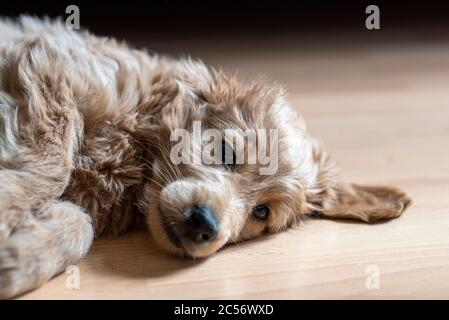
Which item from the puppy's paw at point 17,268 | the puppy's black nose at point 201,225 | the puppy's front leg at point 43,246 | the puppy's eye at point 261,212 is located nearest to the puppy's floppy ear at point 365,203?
the puppy's eye at point 261,212

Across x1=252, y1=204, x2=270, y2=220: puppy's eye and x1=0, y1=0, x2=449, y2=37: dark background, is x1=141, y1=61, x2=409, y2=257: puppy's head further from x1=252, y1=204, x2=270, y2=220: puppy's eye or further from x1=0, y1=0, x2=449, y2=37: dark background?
x1=0, y1=0, x2=449, y2=37: dark background

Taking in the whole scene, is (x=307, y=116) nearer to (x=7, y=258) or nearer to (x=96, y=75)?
(x=96, y=75)

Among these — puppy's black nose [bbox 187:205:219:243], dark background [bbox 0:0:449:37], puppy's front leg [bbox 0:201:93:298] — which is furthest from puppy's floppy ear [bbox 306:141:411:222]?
dark background [bbox 0:0:449:37]

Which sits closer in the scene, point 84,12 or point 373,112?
point 373,112

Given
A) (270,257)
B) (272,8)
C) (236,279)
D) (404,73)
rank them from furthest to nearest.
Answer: (272,8) < (404,73) < (270,257) < (236,279)

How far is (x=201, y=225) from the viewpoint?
2.07m

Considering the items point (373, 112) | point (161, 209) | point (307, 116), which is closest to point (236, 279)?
point (161, 209)

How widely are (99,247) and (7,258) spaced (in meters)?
0.44

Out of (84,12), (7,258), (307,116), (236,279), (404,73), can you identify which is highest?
(84,12)

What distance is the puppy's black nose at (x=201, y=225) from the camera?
207 centimetres

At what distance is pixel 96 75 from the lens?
2.29 m

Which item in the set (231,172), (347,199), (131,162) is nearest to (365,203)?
(347,199)

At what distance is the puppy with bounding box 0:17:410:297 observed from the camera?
6.59 feet

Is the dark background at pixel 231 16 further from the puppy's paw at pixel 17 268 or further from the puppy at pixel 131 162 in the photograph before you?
the puppy's paw at pixel 17 268
